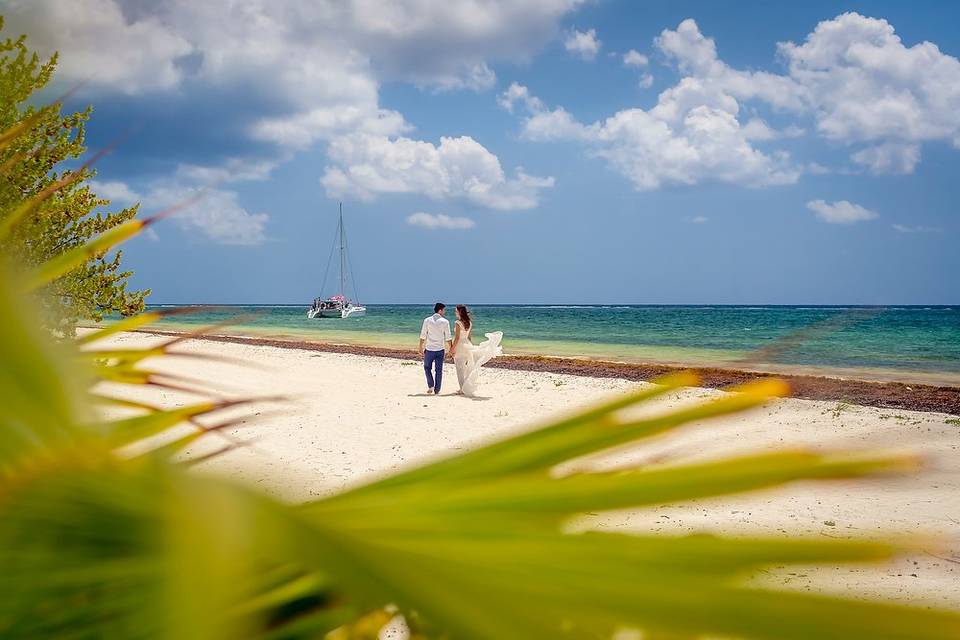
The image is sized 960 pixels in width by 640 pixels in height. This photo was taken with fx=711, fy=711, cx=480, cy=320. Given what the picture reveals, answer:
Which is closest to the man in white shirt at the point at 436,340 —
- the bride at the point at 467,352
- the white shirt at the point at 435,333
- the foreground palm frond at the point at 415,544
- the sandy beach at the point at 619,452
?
the white shirt at the point at 435,333

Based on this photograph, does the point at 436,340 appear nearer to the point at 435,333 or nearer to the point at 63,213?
the point at 435,333

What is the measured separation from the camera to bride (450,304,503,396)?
49.8 ft

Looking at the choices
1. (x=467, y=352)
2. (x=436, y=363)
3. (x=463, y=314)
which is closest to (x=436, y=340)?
(x=436, y=363)

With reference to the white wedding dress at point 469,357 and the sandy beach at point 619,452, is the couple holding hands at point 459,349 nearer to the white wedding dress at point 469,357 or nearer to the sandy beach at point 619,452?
the white wedding dress at point 469,357

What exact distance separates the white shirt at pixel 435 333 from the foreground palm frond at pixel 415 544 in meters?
15.1

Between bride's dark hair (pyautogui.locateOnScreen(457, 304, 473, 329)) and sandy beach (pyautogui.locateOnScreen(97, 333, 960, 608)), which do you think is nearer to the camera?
sandy beach (pyautogui.locateOnScreen(97, 333, 960, 608))

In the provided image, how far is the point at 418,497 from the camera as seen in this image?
359 millimetres

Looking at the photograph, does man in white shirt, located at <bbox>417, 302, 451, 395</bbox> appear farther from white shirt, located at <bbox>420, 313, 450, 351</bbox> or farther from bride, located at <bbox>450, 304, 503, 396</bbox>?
bride, located at <bbox>450, 304, 503, 396</bbox>

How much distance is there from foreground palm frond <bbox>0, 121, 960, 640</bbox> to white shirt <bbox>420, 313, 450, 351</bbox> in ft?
49.6

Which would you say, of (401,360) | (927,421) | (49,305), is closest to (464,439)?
(927,421)

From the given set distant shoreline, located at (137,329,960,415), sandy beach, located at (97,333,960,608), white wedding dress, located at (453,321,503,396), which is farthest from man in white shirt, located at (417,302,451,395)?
distant shoreline, located at (137,329,960,415)

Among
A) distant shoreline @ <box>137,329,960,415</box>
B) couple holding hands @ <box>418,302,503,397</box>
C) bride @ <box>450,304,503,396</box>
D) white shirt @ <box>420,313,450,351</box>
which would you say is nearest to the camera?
distant shoreline @ <box>137,329,960,415</box>

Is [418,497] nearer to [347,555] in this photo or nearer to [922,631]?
[347,555]

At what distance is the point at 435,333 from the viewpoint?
51.2 ft
